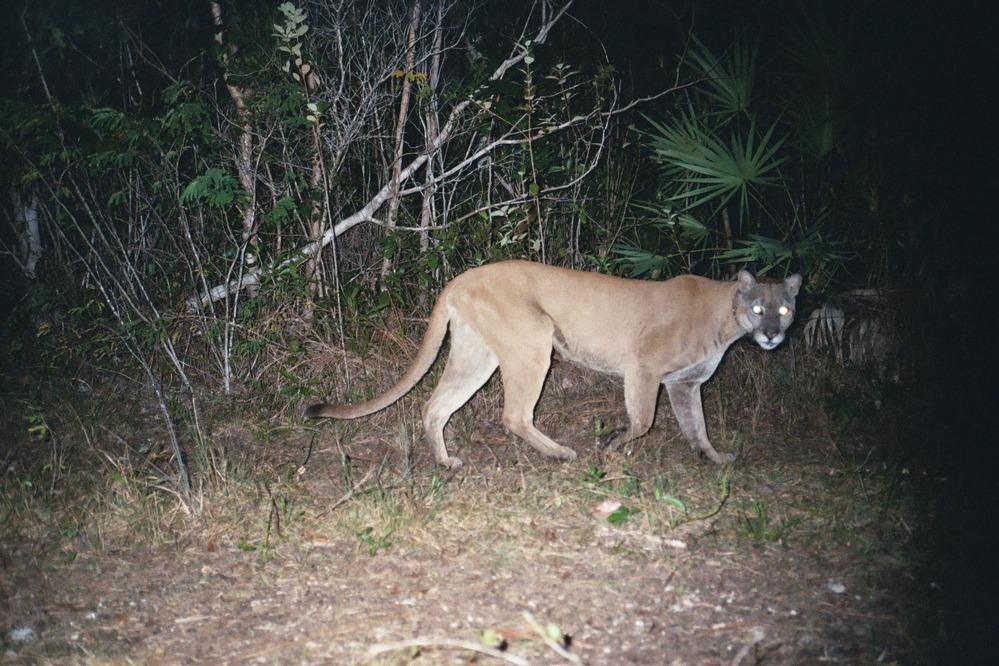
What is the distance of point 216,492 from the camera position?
4.32 meters

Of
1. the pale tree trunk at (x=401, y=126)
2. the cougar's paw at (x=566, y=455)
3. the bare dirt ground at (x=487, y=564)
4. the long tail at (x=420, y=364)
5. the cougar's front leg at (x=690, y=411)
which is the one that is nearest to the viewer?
the bare dirt ground at (x=487, y=564)

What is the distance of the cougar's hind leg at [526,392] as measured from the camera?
16.2 ft

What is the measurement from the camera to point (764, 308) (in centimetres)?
493

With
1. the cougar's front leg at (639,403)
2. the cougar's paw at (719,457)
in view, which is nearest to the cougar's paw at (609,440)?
the cougar's front leg at (639,403)

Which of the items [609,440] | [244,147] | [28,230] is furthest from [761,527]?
[28,230]

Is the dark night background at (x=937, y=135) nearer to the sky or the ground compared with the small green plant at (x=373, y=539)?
nearer to the sky

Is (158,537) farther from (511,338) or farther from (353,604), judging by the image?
(511,338)

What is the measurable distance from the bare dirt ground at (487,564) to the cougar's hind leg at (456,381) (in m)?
0.23

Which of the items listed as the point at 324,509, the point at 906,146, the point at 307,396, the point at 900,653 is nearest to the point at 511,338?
the point at 324,509

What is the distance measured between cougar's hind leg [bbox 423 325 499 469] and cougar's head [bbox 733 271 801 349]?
1.54 m

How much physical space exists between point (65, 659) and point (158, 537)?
95 cm

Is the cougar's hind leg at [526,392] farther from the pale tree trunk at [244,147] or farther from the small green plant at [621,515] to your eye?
the pale tree trunk at [244,147]

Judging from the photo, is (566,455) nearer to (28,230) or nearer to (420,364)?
(420,364)

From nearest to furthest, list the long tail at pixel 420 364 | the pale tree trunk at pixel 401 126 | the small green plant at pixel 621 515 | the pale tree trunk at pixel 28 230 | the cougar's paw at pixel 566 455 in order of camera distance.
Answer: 1. the small green plant at pixel 621 515
2. the long tail at pixel 420 364
3. the cougar's paw at pixel 566 455
4. the pale tree trunk at pixel 401 126
5. the pale tree trunk at pixel 28 230
